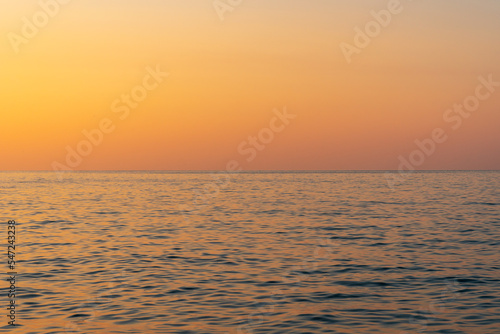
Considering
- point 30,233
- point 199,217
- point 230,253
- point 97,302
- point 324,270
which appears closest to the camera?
point 97,302

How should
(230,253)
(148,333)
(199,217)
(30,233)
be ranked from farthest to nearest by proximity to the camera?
(199,217) < (30,233) < (230,253) < (148,333)

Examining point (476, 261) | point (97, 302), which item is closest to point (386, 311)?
point (97, 302)

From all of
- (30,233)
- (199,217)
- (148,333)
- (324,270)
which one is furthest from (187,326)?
(199,217)

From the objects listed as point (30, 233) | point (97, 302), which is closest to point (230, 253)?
point (97, 302)

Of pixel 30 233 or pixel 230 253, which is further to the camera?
pixel 30 233

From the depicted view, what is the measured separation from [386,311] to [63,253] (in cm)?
1822

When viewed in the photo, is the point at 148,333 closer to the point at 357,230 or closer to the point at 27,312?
the point at 27,312

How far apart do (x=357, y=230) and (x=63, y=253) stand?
2006cm

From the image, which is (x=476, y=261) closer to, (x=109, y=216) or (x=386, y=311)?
(x=386, y=311)

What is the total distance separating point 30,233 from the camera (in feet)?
128

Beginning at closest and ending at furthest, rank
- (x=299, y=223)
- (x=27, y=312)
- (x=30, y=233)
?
(x=27, y=312)
(x=30, y=233)
(x=299, y=223)

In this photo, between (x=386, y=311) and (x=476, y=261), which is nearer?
(x=386, y=311)

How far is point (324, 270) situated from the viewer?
25891mm

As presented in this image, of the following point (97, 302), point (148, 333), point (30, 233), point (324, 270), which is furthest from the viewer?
point (30, 233)
